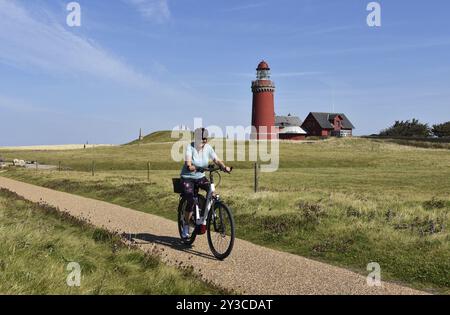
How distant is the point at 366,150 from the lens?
73562mm

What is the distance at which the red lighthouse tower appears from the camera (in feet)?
300

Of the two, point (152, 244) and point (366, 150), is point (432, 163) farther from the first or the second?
point (152, 244)

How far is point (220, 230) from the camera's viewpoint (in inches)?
360

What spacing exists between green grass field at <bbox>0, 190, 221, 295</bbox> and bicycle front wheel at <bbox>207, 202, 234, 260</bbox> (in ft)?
5.23

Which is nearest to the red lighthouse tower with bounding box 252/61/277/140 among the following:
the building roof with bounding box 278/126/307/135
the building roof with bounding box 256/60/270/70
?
the building roof with bounding box 256/60/270/70

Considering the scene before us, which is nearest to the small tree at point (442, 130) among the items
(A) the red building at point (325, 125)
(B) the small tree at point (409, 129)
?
(B) the small tree at point (409, 129)

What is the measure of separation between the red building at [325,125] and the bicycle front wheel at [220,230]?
10823 centimetres

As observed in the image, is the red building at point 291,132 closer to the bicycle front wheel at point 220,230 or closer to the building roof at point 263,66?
the building roof at point 263,66

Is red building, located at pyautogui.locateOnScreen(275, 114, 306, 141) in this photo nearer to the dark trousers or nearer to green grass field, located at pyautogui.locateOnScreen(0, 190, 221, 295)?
the dark trousers

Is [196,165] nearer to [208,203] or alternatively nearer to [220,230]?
[208,203]

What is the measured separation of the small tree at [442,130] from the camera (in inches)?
4124
